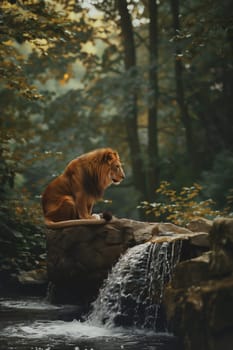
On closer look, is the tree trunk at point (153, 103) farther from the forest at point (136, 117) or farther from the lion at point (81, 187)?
the lion at point (81, 187)

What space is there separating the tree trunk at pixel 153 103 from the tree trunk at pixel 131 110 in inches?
12.4

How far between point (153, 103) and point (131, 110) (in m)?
0.85

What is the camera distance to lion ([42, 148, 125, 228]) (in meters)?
9.59

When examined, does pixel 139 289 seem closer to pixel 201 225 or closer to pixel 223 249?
pixel 201 225

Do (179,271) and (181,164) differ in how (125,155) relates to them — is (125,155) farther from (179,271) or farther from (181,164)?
(179,271)

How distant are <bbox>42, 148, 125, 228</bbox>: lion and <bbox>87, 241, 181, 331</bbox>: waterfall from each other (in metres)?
1.26

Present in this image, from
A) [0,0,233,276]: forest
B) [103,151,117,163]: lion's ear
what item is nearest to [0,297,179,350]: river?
[103,151,117,163]: lion's ear

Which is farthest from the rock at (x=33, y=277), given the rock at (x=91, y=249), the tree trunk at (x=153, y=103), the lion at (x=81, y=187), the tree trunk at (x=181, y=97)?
the tree trunk at (x=181, y=97)

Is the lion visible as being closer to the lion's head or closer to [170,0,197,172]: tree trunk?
the lion's head

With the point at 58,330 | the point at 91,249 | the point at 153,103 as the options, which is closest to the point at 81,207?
the point at 91,249

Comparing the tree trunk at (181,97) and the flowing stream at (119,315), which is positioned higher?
the tree trunk at (181,97)

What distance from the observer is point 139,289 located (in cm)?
843

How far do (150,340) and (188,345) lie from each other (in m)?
1.13

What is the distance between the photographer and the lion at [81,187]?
378 inches
